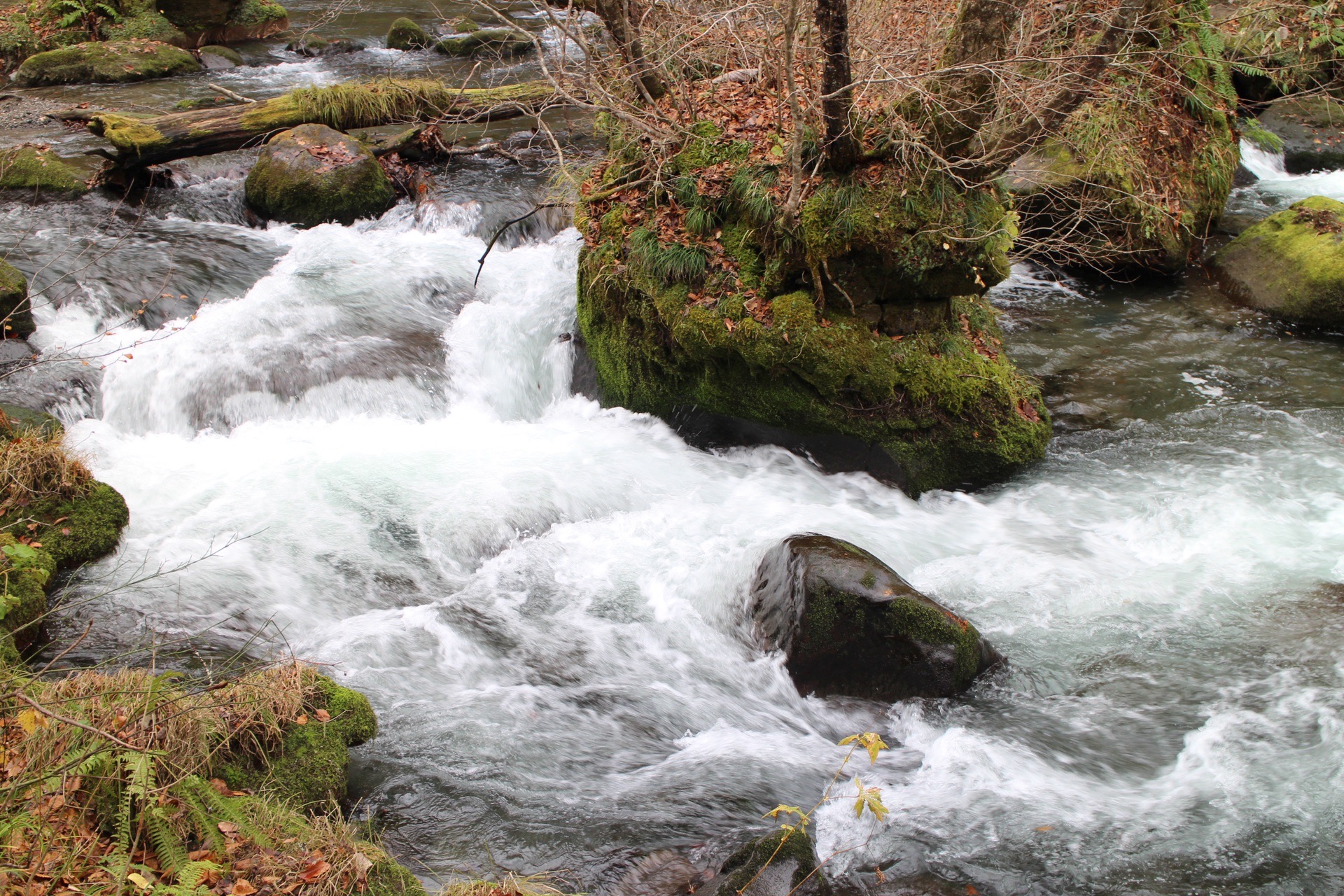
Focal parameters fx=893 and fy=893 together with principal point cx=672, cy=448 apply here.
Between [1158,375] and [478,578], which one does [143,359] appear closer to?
[478,578]

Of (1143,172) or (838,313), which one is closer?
(838,313)

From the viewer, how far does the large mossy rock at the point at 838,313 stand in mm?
6738

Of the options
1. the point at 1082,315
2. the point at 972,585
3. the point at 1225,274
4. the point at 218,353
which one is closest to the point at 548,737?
the point at 972,585

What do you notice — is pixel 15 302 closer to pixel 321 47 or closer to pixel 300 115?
pixel 300 115

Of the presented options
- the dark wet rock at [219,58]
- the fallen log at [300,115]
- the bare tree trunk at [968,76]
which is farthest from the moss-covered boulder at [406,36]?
the bare tree trunk at [968,76]

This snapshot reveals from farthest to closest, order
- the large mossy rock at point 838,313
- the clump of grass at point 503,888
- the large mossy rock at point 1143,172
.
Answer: the large mossy rock at point 1143,172 < the large mossy rock at point 838,313 < the clump of grass at point 503,888

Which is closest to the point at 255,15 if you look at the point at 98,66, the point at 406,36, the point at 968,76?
the point at 406,36

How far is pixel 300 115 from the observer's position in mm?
11859

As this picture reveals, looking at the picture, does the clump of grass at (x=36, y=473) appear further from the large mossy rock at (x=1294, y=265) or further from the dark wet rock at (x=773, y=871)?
the large mossy rock at (x=1294, y=265)

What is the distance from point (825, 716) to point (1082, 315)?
6575 mm

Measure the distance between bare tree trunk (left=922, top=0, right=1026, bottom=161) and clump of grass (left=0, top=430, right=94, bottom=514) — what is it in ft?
20.9

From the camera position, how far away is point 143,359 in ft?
27.3

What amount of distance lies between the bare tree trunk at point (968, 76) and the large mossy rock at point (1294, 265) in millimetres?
5199

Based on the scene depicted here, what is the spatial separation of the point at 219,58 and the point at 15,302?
11.6m
